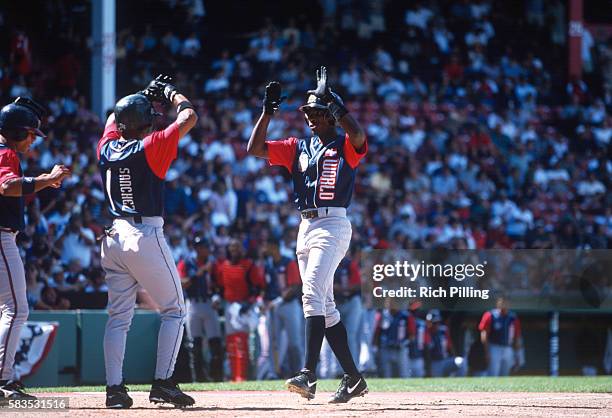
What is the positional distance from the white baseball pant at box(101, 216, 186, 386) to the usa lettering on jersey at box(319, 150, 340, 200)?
115cm

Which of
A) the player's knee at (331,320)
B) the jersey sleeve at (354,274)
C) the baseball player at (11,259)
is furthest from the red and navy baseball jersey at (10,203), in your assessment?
the jersey sleeve at (354,274)

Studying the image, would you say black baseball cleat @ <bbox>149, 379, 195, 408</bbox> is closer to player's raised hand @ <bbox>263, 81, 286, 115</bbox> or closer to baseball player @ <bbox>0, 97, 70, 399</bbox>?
baseball player @ <bbox>0, 97, 70, 399</bbox>

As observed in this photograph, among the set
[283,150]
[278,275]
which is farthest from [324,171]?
[278,275]

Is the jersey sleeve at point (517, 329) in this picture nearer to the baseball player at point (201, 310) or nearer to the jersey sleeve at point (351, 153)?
the baseball player at point (201, 310)

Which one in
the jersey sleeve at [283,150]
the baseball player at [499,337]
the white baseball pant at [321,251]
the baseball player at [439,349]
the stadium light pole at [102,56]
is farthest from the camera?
the stadium light pole at [102,56]

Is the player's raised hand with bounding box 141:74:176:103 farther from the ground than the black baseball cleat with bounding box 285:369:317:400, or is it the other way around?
the player's raised hand with bounding box 141:74:176:103

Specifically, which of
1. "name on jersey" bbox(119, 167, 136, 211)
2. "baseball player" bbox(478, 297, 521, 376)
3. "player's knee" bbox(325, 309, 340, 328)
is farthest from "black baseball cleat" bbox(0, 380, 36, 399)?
"baseball player" bbox(478, 297, 521, 376)

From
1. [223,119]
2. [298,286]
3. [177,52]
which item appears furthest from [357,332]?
[177,52]

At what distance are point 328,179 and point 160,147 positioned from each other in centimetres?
123

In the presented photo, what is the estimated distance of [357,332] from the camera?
13516 mm

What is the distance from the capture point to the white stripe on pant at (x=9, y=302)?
6785 millimetres

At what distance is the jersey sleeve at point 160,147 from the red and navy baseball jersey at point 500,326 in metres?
8.40

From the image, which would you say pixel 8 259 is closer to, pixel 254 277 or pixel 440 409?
pixel 440 409

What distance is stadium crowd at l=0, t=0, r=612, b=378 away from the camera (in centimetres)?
1420
